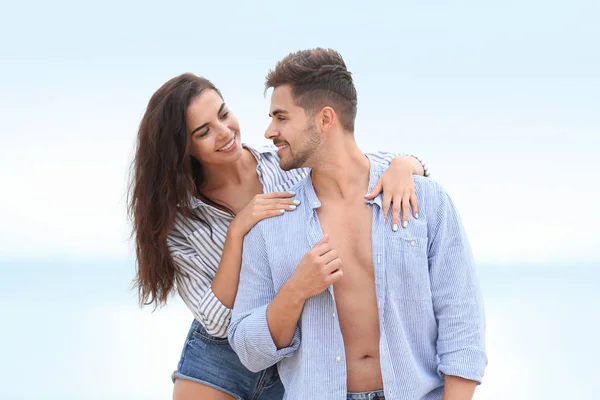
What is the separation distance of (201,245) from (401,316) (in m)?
0.93

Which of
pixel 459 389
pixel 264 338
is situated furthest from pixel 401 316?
pixel 264 338

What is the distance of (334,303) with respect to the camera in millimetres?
2711

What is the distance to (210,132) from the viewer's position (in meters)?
3.27

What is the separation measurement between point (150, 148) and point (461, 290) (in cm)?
137

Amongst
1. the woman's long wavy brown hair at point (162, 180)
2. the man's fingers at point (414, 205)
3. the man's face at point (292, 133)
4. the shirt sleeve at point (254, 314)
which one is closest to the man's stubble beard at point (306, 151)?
the man's face at point (292, 133)

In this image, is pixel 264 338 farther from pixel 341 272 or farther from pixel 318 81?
pixel 318 81

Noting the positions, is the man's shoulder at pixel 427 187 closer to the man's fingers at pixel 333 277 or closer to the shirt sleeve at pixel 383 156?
the shirt sleeve at pixel 383 156

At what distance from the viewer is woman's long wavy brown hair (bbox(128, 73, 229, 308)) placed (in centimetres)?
326

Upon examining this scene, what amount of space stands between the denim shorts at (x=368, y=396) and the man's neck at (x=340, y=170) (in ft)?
2.17

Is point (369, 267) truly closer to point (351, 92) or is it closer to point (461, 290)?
point (461, 290)

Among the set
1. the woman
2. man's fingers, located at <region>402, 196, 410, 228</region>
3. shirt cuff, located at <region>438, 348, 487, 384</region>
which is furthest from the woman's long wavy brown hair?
shirt cuff, located at <region>438, 348, 487, 384</region>

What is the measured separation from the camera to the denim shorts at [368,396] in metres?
2.70

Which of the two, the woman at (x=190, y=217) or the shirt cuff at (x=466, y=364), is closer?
the shirt cuff at (x=466, y=364)

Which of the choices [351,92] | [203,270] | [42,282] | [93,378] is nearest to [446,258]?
[351,92]
